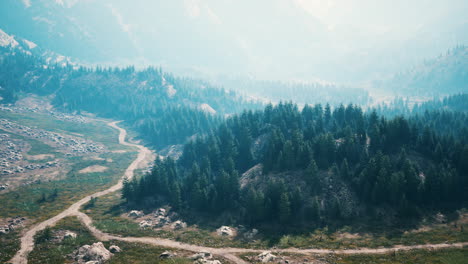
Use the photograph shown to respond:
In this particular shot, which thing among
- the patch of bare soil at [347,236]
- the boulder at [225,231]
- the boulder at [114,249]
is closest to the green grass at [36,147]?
the boulder at [114,249]

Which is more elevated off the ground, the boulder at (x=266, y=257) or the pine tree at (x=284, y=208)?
the pine tree at (x=284, y=208)

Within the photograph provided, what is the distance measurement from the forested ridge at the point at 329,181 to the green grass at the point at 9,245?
38977mm

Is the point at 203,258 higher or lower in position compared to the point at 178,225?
lower

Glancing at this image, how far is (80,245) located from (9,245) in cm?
1763

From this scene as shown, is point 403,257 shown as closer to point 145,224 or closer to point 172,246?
point 172,246

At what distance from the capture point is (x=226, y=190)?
10212 centimetres

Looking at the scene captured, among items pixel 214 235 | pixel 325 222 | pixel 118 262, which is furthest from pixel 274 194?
pixel 118 262

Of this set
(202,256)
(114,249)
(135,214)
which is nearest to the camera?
(202,256)

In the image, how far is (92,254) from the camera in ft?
213

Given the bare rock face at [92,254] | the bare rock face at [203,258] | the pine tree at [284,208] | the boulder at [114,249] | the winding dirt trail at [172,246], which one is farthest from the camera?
the pine tree at [284,208]

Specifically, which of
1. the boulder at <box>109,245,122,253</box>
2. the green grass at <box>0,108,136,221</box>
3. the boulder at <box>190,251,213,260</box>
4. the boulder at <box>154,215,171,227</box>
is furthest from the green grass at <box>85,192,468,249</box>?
the green grass at <box>0,108,136,221</box>

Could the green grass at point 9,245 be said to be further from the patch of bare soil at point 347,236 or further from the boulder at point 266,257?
the patch of bare soil at point 347,236

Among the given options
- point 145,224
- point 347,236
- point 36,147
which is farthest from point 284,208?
point 36,147

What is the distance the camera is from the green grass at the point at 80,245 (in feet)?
211
